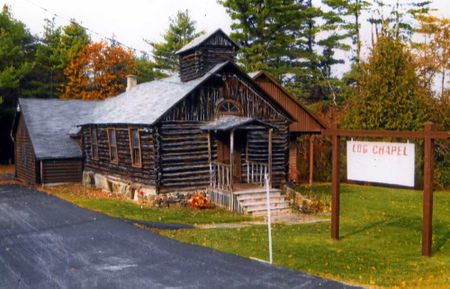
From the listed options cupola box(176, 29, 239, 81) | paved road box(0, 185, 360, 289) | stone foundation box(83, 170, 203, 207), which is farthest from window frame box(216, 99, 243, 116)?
paved road box(0, 185, 360, 289)

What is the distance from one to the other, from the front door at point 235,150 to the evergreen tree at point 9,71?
92.8ft

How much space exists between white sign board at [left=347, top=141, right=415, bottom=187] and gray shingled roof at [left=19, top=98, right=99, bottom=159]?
2142cm

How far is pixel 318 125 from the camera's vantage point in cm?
3189

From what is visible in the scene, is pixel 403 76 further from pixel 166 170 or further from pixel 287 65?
pixel 287 65

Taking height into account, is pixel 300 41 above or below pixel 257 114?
above

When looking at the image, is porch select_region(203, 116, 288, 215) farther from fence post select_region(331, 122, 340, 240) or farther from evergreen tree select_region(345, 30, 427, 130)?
evergreen tree select_region(345, 30, 427, 130)

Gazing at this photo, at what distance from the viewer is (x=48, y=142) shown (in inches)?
1206

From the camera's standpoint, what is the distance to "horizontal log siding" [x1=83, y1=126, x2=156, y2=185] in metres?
22.0

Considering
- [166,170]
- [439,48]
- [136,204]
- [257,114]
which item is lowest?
[136,204]

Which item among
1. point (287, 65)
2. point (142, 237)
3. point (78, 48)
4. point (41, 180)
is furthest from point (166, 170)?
point (78, 48)

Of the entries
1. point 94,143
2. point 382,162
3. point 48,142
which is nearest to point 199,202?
point 382,162

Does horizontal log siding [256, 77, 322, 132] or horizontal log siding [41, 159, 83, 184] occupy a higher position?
horizontal log siding [256, 77, 322, 132]

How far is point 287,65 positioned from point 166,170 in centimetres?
2731

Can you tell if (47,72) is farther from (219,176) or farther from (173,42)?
(219,176)
